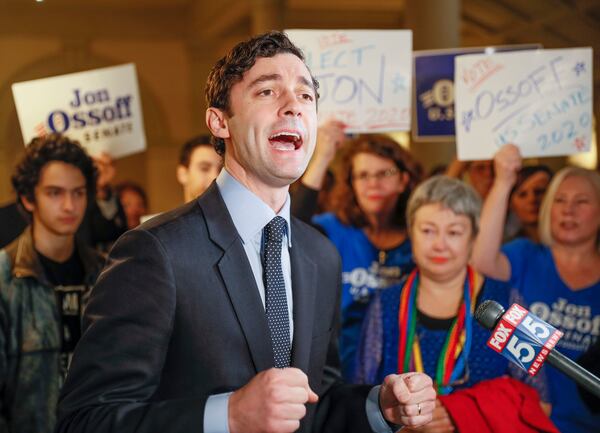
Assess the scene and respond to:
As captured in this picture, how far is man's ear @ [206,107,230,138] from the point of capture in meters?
1.63

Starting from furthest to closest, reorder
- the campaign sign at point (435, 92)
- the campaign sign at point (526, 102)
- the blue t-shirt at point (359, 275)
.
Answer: the campaign sign at point (435, 92), the campaign sign at point (526, 102), the blue t-shirt at point (359, 275)

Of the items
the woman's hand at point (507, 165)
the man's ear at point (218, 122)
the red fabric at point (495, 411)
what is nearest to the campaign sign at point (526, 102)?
the woman's hand at point (507, 165)

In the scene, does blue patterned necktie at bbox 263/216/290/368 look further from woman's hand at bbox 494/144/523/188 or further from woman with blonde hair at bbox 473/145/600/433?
woman's hand at bbox 494/144/523/188

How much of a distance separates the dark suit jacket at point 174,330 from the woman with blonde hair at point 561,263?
1278 mm

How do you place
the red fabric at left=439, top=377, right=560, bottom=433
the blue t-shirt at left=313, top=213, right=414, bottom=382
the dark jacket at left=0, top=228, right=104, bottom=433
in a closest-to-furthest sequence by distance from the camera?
the red fabric at left=439, top=377, right=560, bottom=433 < the dark jacket at left=0, top=228, right=104, bottom=433 < the blue t-shirt at left=313, top=213, right=414, bottom=382

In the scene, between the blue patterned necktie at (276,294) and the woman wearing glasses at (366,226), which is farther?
the woman wearing glasses at (366,226)

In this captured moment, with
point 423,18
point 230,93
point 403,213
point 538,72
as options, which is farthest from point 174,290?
point 423,18

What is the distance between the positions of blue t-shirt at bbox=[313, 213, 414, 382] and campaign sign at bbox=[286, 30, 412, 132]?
51 centimetres

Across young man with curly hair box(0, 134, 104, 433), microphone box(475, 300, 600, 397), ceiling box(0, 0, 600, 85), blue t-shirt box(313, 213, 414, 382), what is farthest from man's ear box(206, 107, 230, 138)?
ceiling box(0, 0, 600, 85)

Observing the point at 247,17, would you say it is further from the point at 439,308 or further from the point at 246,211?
the point at 246,211

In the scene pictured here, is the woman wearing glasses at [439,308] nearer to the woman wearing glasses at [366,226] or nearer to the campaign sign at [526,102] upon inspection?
the woman wearing glasses at [366,226]

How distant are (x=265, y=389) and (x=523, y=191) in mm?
2747

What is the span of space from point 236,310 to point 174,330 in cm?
12

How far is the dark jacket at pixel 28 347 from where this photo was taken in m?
2.36
